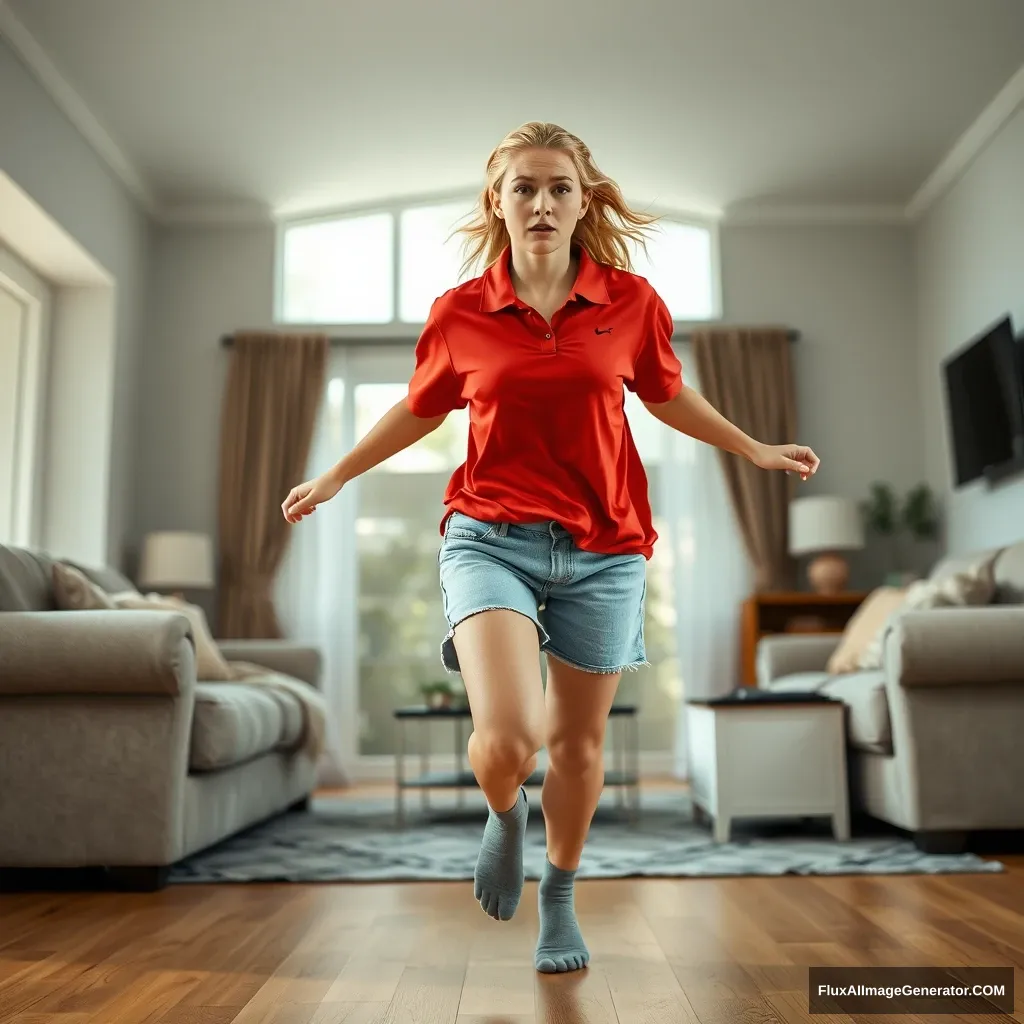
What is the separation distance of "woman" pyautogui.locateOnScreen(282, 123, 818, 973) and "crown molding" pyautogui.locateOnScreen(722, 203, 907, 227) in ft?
15.5

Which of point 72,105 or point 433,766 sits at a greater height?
point 72,105

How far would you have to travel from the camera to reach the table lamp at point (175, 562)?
544 cm

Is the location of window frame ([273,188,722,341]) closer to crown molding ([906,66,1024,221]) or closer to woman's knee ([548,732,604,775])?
crown molding ([906,66,1024,221])

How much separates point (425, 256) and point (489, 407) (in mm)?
4848

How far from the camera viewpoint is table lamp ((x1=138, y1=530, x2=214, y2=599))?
17.9ft

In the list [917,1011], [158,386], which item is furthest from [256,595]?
[917,1011]

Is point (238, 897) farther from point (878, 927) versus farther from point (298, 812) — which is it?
point (298, 812)

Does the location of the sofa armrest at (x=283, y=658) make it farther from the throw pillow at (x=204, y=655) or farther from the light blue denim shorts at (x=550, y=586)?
the light blue denim shorts at (x=550, y=586)

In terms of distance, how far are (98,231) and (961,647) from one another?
4181 mm

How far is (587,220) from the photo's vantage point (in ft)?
6.51

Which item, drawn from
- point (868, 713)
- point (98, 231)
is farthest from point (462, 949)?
point (98, 231)

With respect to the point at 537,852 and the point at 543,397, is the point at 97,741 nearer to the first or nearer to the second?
the point at 537,852

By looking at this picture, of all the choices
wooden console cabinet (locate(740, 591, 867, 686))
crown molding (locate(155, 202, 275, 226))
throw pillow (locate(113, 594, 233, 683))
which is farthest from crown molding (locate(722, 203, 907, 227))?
throw pillow (locate(113, 594, 233, 683))

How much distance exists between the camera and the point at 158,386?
20.2 feet
